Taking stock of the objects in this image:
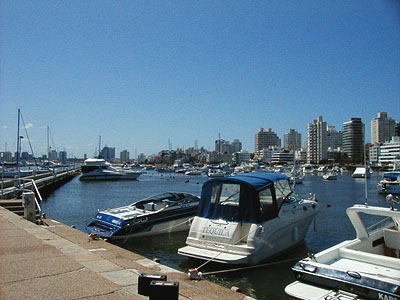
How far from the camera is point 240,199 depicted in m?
12.4

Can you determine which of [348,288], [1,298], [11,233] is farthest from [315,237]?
[1,298]

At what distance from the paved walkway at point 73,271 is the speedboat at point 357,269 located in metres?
1.71

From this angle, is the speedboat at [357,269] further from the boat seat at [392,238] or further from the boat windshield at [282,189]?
the boat windshield at [282,189]

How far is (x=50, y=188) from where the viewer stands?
5288 cm

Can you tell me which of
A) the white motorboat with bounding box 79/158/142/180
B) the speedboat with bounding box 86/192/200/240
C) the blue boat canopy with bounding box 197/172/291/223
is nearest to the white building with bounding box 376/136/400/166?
the white motorboat with bounding box 79/158/142/180

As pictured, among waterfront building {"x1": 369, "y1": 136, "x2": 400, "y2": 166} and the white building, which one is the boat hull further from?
the white building

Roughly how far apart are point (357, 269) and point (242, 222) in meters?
4.53

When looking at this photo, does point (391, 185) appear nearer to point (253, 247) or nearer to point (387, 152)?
Result: point (253, 247)

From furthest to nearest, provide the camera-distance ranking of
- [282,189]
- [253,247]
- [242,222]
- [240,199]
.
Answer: [282,189] → [240,199] → [242,222] → [253,247]

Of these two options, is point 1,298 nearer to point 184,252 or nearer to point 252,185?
point 184,252

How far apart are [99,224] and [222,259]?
7.65 meters

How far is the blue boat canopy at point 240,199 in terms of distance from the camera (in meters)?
12.2

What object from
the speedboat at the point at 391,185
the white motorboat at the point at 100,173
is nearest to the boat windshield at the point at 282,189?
the speedboat at the point at 391,185

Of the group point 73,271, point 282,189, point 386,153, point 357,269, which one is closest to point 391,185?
point 282,189
